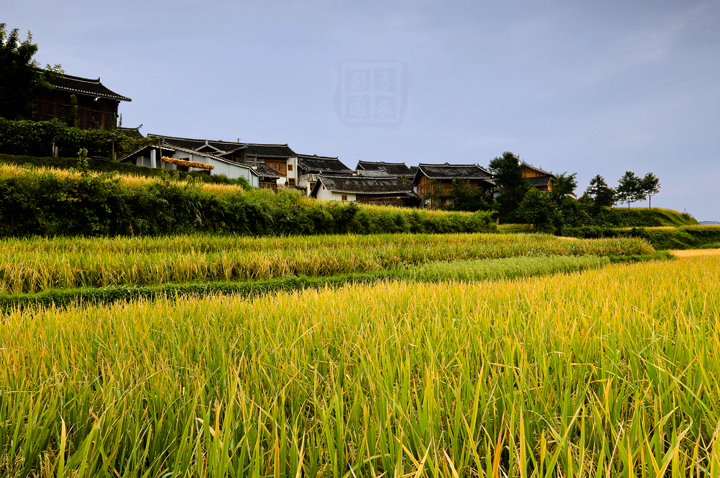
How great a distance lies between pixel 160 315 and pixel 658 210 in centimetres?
4593

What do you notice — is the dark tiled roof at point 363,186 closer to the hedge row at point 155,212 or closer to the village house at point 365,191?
the village house at point 365,191

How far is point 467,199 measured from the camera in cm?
3031

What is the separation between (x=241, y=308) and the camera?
302cm

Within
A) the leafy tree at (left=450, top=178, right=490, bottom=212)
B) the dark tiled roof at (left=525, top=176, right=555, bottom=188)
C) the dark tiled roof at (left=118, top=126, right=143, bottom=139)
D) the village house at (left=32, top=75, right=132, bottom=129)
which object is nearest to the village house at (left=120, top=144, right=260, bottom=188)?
the dark tiled roof at (left=118, top=126, right=143, bottom=139)

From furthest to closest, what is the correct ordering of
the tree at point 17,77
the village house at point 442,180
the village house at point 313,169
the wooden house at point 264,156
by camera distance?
1. the village house at point 313,169
2. the wooden house at point 264,156
3. the village house at point 442,180
4. the tree at point 17,77

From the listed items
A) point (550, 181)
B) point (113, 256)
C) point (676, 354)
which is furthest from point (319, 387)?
point (550, 181)

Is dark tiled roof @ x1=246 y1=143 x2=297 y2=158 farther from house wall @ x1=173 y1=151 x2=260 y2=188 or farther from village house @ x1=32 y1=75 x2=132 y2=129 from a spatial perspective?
village house @ x1=32 y1=75 x2=132 y2=129

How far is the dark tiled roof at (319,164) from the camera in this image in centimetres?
4353

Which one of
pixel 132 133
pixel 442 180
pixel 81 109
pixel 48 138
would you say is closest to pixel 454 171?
pixel 442 180

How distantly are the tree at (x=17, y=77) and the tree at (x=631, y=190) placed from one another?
158 feet

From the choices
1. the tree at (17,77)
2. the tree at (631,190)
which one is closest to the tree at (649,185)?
the tree at (631,190)

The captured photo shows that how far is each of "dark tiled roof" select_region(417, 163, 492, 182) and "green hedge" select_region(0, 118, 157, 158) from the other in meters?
25.2

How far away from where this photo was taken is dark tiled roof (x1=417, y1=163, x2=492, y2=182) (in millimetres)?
35062

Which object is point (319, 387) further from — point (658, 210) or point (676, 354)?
point (658, 210)
